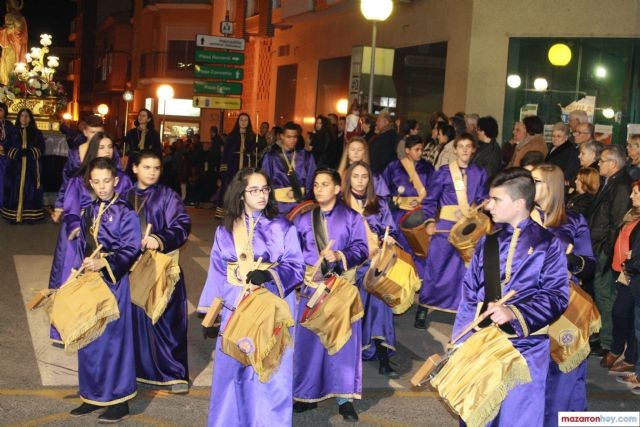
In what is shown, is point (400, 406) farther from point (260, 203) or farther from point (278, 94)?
point (278, 94)

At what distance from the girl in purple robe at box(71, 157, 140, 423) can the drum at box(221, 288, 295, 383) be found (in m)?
1.21

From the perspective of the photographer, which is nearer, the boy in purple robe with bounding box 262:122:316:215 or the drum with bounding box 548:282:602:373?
the drum with bounding box 548:282:602:373

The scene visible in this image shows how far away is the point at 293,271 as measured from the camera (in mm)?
5750

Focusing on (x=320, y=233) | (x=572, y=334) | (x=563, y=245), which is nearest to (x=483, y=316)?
(x=563, y=245)

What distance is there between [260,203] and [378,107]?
1382 cm

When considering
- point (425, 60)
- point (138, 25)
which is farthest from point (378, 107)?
point (138, 25)

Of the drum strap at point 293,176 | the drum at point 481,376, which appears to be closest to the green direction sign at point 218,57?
the drum strap at point 293,176

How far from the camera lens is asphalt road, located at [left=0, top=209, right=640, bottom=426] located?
6.56 meters

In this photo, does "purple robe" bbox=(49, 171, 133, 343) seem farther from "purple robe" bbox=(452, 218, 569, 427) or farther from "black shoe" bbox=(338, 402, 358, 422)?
"purple robe" bbox=(452, 218, 569, 427)

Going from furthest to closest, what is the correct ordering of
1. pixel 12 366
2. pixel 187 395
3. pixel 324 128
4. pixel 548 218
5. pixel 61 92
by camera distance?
pixel 61 92, pixel 324 128, pixel 12 366, pixel 187 395, pixel 548 218

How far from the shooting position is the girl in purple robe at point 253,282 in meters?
5.60

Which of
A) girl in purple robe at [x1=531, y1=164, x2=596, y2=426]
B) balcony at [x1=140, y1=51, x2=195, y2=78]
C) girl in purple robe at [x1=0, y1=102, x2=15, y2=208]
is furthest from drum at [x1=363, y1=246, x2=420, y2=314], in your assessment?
balcony at [x1=140, y1=51, x2=195, y2=78]

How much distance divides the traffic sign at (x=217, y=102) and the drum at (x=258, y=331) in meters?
20.4

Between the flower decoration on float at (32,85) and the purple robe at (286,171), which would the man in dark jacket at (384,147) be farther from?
the flower decoration on float at (32,85)
